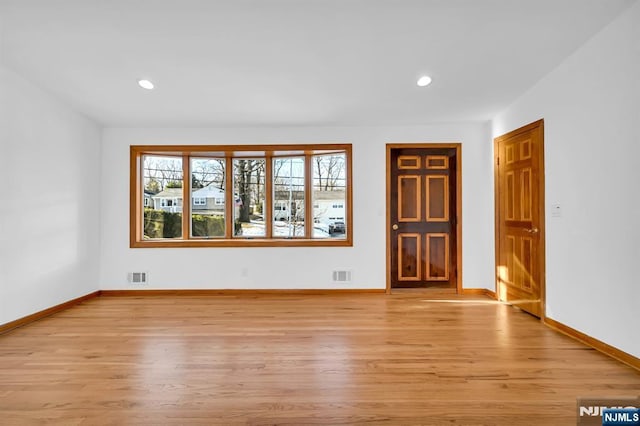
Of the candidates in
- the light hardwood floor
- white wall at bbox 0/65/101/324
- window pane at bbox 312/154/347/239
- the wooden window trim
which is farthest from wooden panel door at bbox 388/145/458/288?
white wall at bbox 0/65/101/324

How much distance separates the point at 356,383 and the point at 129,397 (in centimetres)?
145

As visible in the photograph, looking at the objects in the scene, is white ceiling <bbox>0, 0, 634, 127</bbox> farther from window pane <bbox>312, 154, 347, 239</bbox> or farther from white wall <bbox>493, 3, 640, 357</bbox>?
window pane <bbox>312, 154, 347, 239</bbox>

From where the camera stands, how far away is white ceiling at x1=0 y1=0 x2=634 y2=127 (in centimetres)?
285

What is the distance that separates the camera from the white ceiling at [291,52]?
2852 mm

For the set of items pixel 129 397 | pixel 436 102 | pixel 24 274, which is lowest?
pixel 129 397

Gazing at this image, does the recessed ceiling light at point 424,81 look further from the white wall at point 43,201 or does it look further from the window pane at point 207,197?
the white wall at point 43,201

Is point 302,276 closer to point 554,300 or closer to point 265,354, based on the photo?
point 265,354

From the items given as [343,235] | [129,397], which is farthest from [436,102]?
[129,397]

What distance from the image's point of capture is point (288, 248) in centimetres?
518

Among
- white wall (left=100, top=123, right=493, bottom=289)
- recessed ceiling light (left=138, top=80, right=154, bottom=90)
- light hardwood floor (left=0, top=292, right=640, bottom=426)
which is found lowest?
light hardwood floor (left=0, top=292, right=640, bottom=426)

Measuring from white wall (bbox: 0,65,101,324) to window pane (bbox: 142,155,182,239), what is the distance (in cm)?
66

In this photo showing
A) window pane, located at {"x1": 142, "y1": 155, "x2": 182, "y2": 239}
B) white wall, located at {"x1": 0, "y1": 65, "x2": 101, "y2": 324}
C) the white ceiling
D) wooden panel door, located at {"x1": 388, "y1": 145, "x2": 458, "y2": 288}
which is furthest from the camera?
window pane, located at {"x1": 142, "y1": 155, "x2": 182, "y2": 239}

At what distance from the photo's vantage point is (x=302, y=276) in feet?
17.0

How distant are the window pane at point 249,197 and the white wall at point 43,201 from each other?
1.96m
